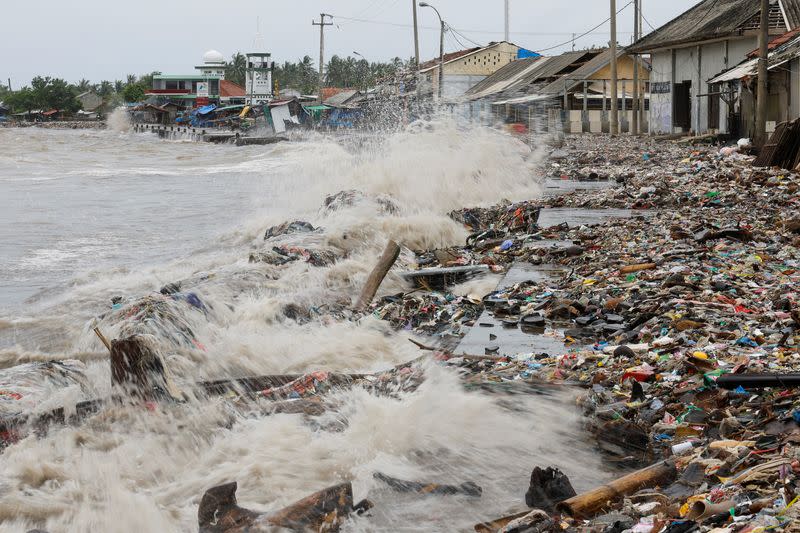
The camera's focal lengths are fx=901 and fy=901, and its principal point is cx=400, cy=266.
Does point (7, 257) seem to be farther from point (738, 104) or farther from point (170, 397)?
point (738, 104)

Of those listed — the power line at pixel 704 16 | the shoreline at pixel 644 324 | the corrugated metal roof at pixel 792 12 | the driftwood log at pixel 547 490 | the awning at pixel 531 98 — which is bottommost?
the driftwood log at pixel 547 490

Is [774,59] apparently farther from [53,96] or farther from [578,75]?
[53,96]

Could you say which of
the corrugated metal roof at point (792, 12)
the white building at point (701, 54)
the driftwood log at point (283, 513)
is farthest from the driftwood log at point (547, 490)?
the corrugated metal roof at point (792, 12)

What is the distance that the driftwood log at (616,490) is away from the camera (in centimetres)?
366

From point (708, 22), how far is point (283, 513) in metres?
30.7

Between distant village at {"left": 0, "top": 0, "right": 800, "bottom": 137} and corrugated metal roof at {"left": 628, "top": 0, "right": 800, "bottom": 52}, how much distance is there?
6 centimetres

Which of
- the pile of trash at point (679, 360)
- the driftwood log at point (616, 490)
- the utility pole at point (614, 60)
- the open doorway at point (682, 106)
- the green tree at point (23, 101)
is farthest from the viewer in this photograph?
the green tree at point (23, 101)

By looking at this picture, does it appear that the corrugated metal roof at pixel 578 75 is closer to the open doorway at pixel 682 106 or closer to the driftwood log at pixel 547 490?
the open doorway at pixel 682 106

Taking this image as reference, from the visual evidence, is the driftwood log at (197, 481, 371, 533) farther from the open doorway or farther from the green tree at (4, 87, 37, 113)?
the green tree at (4, 87, 37, 113)

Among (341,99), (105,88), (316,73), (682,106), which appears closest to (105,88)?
(105,88)

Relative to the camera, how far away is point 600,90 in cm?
4859

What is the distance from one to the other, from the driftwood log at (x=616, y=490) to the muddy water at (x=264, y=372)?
39cm

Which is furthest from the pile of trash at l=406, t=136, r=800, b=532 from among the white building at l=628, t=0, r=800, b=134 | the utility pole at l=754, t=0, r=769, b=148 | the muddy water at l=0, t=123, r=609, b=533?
the white building at l=628, t=0, r=800, b=134

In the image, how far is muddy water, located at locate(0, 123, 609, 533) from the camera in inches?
177
